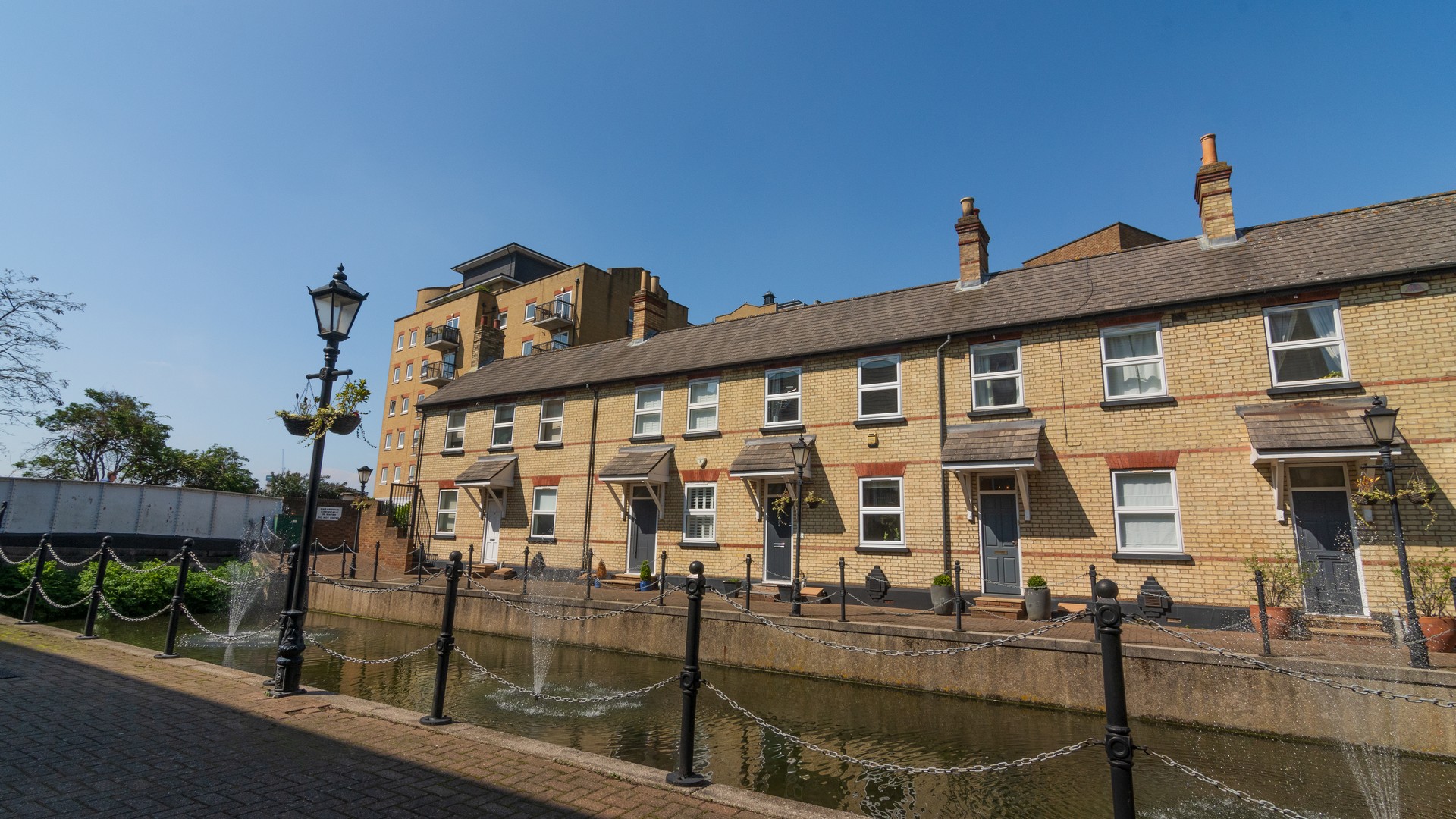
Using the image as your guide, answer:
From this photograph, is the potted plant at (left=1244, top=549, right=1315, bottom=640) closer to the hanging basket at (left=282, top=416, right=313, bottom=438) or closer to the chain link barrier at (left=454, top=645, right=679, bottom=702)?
the chain link barrier at (left=454, top=645, right=679, bottom=702)

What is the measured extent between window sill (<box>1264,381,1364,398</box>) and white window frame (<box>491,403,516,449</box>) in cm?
2011

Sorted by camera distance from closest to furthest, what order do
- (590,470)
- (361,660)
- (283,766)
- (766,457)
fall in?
1. (283,766)
2. (361,660)
3. (766,457)
4. (590,470)

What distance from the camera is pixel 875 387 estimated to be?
16.2 metres

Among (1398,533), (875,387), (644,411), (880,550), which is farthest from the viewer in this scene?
(644,411)

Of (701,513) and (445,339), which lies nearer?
(701,513)

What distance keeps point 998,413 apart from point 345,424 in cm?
1246

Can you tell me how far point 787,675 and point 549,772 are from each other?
7255mm

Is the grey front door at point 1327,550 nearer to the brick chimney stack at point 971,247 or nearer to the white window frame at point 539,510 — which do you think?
the brick chimney stack at point 971,247

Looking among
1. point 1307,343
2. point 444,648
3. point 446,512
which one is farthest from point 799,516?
point 446,512

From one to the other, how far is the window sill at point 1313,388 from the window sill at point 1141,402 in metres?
1.48

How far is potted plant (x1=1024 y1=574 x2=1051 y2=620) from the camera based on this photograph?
494 inches

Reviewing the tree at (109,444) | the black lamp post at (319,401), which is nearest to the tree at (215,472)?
the tree at (109,444)

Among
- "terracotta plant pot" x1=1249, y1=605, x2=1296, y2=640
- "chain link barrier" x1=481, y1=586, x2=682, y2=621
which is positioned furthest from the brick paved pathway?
"terracotta plant pot" x1=1249, y1=605, x2=1296, y2=640

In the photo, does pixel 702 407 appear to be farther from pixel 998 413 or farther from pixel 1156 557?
pixel 1156 557
